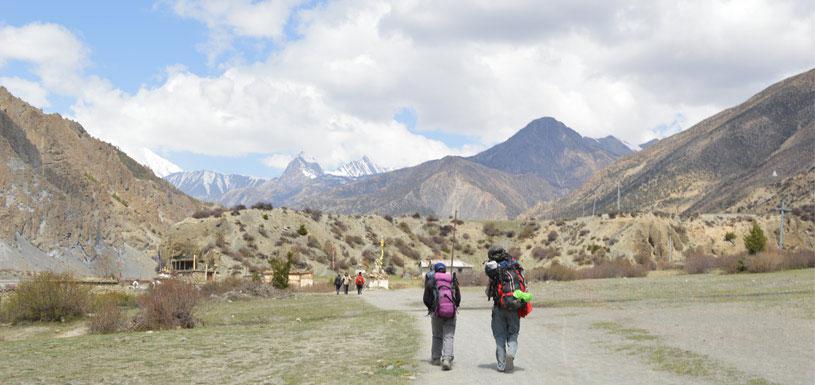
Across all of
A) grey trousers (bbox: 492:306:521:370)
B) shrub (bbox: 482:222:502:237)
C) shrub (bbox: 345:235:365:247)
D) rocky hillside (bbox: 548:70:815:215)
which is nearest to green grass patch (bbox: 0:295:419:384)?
grey trousers (bbox: 492:306:521:370)

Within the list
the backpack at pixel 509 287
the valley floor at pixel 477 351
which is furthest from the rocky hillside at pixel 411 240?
the backpack at pixel 509 287

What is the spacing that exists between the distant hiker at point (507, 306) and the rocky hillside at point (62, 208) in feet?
197

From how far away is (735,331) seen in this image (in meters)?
14.9

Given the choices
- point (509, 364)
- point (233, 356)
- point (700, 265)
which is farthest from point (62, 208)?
point (509, 364)

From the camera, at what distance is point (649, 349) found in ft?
42.3

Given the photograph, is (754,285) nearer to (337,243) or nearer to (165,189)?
(337,243)

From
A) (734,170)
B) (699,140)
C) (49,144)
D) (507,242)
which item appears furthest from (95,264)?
(699,140)

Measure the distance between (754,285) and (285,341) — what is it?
22.1 meters

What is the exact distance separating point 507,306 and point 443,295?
122 centimetres

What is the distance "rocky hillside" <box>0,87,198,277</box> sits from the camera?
6650 cm

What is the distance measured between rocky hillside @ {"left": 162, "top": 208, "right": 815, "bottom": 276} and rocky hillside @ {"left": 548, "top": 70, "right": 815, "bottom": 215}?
3296 cm

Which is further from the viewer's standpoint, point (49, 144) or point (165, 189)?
point (165, 189)

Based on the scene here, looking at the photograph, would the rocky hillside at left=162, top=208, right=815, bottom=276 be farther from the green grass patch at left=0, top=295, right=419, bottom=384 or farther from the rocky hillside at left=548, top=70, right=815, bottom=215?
the green grass patch at left=0, top=295, right=419, bottom=384

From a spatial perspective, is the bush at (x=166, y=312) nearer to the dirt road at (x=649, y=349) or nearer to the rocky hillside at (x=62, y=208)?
the dirt road at (x=649, y=349)
